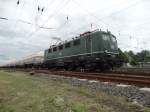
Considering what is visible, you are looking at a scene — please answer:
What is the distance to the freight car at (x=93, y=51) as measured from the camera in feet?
61.3

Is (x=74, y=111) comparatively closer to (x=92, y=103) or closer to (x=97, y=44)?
(x=92, y=103)

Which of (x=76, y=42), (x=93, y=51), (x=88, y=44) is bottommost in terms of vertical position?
(x=93, y=51)

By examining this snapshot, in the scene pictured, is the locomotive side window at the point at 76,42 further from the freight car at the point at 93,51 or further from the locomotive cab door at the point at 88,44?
the locomotive cab door at the point at 88,44

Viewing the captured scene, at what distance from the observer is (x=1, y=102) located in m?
8.51

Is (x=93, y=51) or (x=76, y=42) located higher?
(x=76, y=42)

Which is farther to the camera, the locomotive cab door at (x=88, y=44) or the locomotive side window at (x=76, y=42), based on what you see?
the locomotive side window at (x=76, y=42)

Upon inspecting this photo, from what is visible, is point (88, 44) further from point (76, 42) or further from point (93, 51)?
point (76, 42)

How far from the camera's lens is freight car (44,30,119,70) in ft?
61.3

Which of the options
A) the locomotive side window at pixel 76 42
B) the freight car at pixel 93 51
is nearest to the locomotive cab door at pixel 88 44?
the freight car at pixel 93 51

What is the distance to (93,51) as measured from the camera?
63.2 feet

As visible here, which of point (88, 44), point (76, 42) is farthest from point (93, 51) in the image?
point (76, 42)

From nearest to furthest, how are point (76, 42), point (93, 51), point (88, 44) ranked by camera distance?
point (93, 51) < point (88, 44) < point (76, 42)

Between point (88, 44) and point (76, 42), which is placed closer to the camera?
point (88, 44)

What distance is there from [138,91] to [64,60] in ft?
57.9
